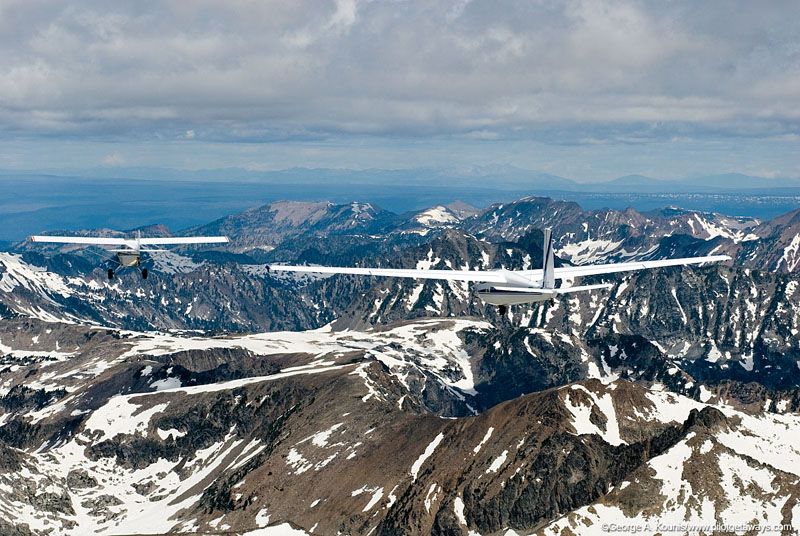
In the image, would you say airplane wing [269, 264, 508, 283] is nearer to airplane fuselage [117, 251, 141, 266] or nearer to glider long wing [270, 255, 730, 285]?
glider long wing [270, 255, 730, 285]

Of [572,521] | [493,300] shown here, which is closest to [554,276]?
[493,300]

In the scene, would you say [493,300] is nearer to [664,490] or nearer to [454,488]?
[664,490]

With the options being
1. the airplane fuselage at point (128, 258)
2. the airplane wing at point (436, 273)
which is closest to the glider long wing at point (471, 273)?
the airplane wing at point (436, 273)

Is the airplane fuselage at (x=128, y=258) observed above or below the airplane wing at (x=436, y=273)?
below

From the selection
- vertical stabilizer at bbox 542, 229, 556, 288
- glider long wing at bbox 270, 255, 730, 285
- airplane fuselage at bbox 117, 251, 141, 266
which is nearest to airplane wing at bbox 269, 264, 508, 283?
glider long wing at bbox 270, 255, 730, 285

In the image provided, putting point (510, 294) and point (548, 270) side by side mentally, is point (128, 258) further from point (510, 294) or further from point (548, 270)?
point (548, 270)

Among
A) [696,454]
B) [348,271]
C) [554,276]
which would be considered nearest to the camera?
[554,276]

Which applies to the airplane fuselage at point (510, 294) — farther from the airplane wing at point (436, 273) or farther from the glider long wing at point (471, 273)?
the airplane wing at point (436, 273)

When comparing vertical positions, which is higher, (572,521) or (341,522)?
(572,521)

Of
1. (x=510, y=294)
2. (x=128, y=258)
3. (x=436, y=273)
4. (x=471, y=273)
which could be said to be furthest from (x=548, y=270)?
(x=128, y=258)

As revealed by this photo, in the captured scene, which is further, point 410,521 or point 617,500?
point 410,521

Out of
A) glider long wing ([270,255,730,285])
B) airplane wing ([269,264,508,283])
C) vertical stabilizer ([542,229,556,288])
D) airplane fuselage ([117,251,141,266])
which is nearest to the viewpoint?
glider long wing ([270,255,730,285])
